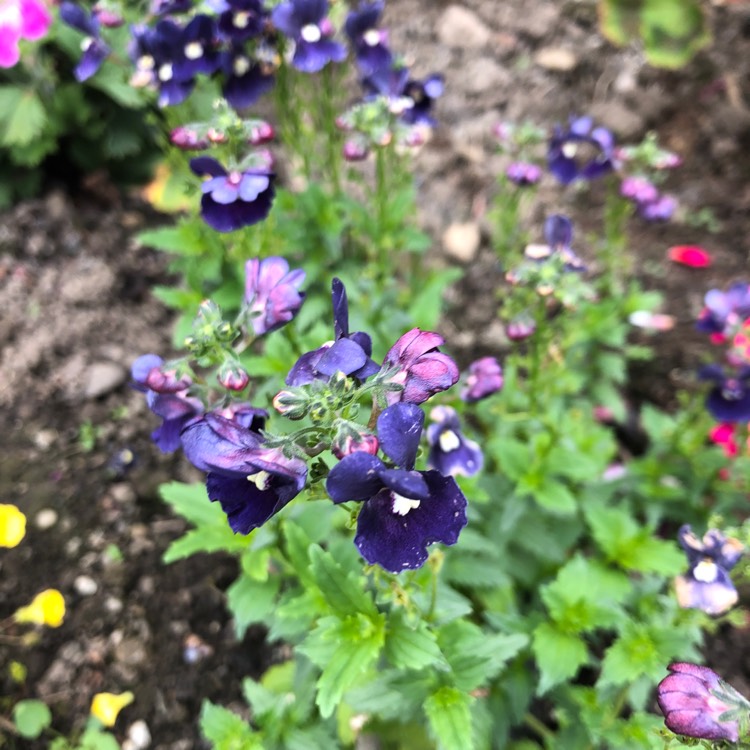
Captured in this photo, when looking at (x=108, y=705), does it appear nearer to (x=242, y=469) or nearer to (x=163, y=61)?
(x=242, y=469)

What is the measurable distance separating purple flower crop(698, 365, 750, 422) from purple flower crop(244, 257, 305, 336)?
1883mm

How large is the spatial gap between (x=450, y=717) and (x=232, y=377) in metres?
1.10

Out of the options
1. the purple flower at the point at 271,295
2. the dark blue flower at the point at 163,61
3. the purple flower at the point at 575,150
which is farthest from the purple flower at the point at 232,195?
the purple flower at the point at 575,150

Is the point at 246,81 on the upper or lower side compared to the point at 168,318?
upper

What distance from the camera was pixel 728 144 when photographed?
15.0 ft

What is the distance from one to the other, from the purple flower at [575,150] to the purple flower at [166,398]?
87.2 inches

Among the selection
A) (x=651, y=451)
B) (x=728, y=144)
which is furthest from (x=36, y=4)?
(x=728, y=144)

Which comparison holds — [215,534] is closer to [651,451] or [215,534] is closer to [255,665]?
[255,665]

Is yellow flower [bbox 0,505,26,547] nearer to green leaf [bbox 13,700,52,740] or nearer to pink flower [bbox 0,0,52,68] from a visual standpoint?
green leaf [bbox 13,700,52,740]

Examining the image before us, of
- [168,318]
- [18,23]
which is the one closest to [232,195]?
[168,318]

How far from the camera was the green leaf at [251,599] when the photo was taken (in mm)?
2197

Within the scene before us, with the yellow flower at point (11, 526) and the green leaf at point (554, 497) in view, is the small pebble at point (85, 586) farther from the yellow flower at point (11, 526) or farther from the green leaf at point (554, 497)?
the green leaf at point (554, 497)

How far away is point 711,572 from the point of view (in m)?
1.91

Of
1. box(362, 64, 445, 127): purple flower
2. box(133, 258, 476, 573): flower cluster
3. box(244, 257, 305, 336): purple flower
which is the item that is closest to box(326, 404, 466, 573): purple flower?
box(133, 258, 476, 573): flower cluster
